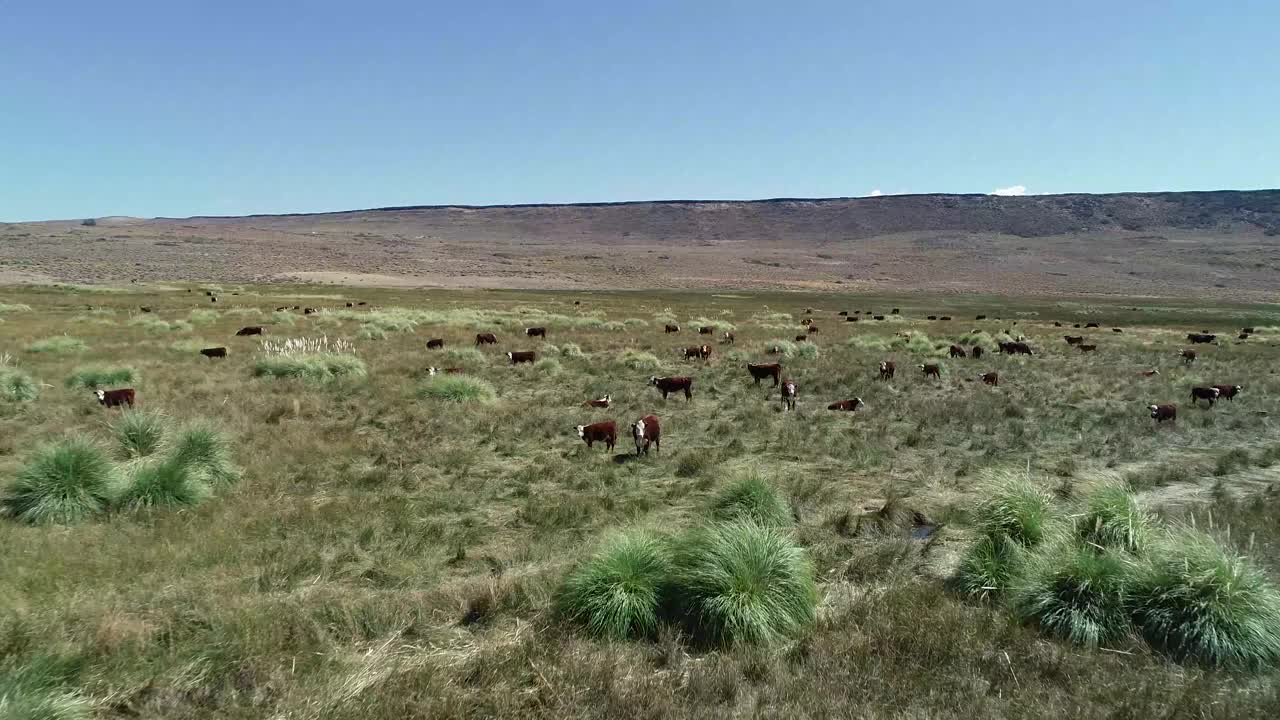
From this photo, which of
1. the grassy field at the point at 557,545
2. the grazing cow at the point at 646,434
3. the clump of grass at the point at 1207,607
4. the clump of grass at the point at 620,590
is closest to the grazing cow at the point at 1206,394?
the grassy field at the point at 557,545

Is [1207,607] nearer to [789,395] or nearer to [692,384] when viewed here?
[789,395]

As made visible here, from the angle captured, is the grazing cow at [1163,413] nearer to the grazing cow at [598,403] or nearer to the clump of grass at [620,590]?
the grazing cow at [598,403]

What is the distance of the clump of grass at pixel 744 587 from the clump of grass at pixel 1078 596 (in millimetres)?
1785

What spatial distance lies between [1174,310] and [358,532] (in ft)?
274

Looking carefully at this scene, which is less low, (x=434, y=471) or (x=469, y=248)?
(x=469, y=248)

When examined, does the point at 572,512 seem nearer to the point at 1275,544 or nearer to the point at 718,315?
the point at 1275,544

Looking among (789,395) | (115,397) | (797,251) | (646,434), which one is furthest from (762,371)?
(797,251)

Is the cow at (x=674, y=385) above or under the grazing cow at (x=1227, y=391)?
above

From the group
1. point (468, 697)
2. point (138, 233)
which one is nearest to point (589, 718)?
point (468, 697)

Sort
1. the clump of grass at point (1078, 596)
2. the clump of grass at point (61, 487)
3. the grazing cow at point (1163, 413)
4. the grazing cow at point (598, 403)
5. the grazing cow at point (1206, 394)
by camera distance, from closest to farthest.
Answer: the clump of grass at point (1078, 596), the clump of grass at point (61, 487), the grazing cow at point (1163, 413), the grazing cow at point (598, 403), the grazing cow at point (1206, 394)

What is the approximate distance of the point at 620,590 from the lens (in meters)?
5.44

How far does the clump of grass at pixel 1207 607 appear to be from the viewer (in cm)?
474

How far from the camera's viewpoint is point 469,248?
147250 millimetres

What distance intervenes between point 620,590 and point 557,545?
2122mm
